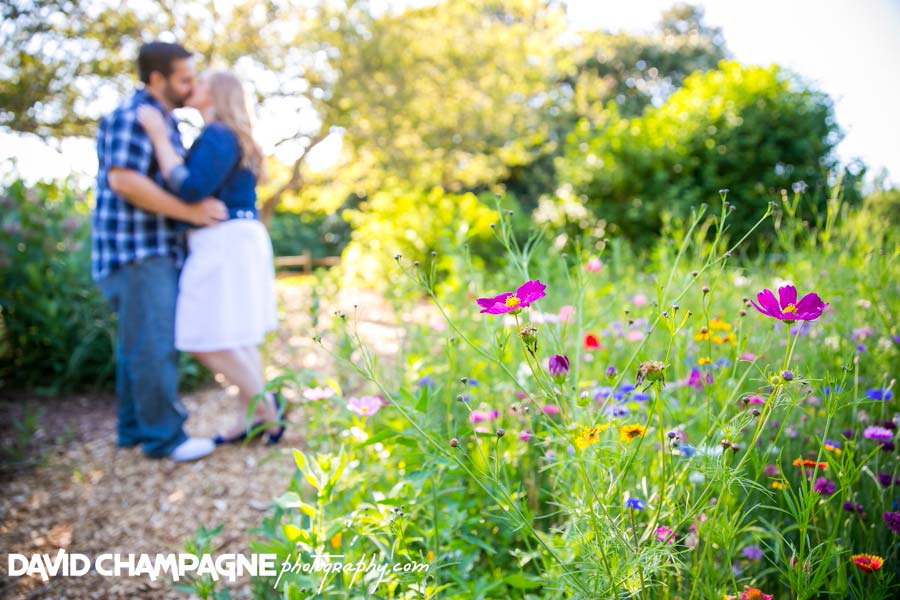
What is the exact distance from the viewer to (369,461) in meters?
1.52

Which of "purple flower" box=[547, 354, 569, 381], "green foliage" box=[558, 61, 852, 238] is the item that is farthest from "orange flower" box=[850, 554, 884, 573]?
"green foliage" box=[558, 61, 852, 238]

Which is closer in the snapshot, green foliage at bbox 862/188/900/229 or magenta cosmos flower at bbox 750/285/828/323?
magenta cosmos flower at bbox 750/285/828/323

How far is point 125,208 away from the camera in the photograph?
220 centimetres

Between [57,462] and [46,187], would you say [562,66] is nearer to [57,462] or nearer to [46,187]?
[46,187]

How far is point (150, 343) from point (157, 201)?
57cm

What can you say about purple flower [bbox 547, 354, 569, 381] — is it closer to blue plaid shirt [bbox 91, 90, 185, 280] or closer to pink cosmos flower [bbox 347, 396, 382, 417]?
pink cosmos flower [bbox 347, 396, 382, 417]

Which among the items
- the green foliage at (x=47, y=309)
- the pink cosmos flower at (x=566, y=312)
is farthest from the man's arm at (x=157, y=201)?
the pink cosmos flower at (x=566, y=312)

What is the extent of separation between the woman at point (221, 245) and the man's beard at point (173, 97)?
44mm

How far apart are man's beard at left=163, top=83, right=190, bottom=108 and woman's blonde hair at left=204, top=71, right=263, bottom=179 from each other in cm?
15

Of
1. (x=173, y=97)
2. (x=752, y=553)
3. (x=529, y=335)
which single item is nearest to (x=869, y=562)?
(x=752, y=553)

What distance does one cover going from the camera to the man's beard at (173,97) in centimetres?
228

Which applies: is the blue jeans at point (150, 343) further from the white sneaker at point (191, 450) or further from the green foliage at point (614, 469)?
the green foliage at point (614, 469)

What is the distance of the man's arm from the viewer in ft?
6.87

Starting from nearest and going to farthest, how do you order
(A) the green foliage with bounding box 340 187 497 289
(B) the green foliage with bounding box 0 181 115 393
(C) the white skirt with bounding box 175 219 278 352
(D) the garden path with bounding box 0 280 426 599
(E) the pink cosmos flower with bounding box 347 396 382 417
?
(E) the pink cosmos flower with bounding box 347 396 382 417 → (D) the garden path with bounding box 0 280 426 599 → (C) the white skirt with bounding box 175 219 278 352 → (B) the green foliage with bounding box 0 181 115 393 → (A) the green foliage with bounding box 340 187 497 289
